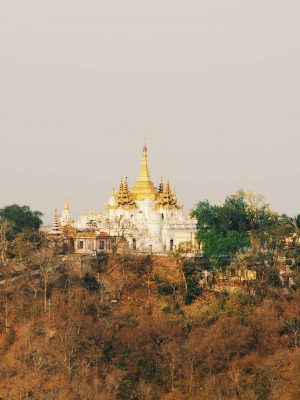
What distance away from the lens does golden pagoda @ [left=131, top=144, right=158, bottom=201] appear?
263 ft

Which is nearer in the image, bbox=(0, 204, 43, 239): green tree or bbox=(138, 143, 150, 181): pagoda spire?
bbox=(0, 204, 43, 239): green tree

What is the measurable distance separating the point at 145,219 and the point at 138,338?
20336mm

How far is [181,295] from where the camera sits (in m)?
62.3

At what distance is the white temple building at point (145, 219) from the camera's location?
245 ft

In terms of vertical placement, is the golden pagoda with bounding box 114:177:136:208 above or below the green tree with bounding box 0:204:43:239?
above

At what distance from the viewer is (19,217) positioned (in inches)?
2881

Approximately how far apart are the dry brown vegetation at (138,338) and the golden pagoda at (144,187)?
51.2 feet

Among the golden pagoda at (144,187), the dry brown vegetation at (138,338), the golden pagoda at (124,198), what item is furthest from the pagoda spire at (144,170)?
the dry brown vegetation at (138,338)

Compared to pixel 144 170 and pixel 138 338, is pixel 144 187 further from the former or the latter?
pixel 138 338

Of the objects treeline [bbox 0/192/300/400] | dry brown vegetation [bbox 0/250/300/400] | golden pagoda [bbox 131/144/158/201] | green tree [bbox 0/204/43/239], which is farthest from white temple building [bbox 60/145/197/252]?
dry brown vegetation [bbox 0/250/300/400]

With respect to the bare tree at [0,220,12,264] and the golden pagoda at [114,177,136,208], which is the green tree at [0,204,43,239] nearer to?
the bare tree at [0,220,12,264]

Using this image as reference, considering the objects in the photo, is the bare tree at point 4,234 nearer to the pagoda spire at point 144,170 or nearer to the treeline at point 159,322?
the treeline at point 159,322

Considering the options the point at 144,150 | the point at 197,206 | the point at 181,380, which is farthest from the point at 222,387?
the point at 144,150

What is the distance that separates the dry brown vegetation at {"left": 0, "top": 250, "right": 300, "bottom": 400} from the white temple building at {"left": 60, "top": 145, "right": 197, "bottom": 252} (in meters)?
9.14
